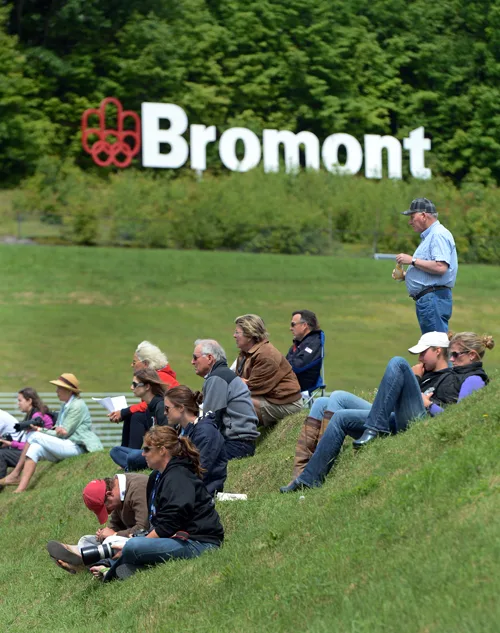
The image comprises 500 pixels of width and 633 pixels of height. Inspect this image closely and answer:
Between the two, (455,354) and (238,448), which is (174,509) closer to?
(455,354)

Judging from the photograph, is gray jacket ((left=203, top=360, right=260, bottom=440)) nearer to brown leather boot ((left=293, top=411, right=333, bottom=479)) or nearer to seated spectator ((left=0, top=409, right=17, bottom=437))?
brown leather boot ((left=293, top=411, right=333, bottom=479))

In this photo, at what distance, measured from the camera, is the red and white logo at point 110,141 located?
46000 mm

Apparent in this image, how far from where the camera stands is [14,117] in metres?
45.3

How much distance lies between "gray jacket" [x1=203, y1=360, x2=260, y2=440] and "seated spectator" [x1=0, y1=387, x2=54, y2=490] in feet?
14.7

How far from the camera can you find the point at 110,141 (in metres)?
46.1

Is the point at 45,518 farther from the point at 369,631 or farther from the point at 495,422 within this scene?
the point at 369,631

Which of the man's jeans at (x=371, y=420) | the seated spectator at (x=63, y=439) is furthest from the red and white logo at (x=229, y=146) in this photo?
the man's jeans at (x=371, y=420)

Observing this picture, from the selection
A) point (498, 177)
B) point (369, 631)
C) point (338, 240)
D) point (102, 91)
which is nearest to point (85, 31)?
point (102, 91)

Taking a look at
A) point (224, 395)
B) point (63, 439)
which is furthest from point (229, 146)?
point (224, 395)

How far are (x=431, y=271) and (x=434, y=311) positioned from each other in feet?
1.18

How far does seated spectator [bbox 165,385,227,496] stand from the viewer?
8414 millimetres

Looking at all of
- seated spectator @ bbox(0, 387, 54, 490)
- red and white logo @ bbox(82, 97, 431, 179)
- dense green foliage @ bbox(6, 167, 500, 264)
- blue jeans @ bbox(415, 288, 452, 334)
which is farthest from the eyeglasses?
red and white logo @ bbox(82, 97, 431, 179)

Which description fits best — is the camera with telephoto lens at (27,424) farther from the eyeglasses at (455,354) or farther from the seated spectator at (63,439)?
the eyeglasses at (455,354)

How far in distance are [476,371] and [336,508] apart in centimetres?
215
